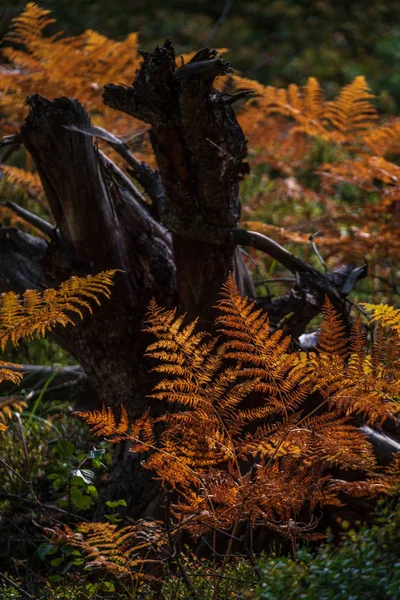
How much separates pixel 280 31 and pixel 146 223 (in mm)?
8359

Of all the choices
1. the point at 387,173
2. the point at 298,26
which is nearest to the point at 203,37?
the point at 298,26

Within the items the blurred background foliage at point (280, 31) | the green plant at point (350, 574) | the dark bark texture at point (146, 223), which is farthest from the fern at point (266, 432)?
the blurred background foliage at point (280, 31)

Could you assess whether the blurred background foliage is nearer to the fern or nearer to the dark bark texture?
the dark bark texture

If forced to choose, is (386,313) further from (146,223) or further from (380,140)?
(380,140)

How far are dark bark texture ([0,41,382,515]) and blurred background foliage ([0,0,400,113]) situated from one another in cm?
657

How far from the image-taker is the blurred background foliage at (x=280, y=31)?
32.0ft

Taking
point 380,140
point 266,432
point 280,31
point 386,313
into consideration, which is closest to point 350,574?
point 266,432

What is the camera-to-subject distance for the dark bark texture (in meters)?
2.72

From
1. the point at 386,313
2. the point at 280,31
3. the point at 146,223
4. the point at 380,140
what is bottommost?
the point at 280,31

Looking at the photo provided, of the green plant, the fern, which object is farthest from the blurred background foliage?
the green plant

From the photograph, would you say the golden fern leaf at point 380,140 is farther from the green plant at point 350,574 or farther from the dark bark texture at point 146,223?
the green plant at point 350,574

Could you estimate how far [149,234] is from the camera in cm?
341

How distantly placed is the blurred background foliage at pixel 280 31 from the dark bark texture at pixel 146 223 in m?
6.57

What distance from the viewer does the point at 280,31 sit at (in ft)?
35.5
